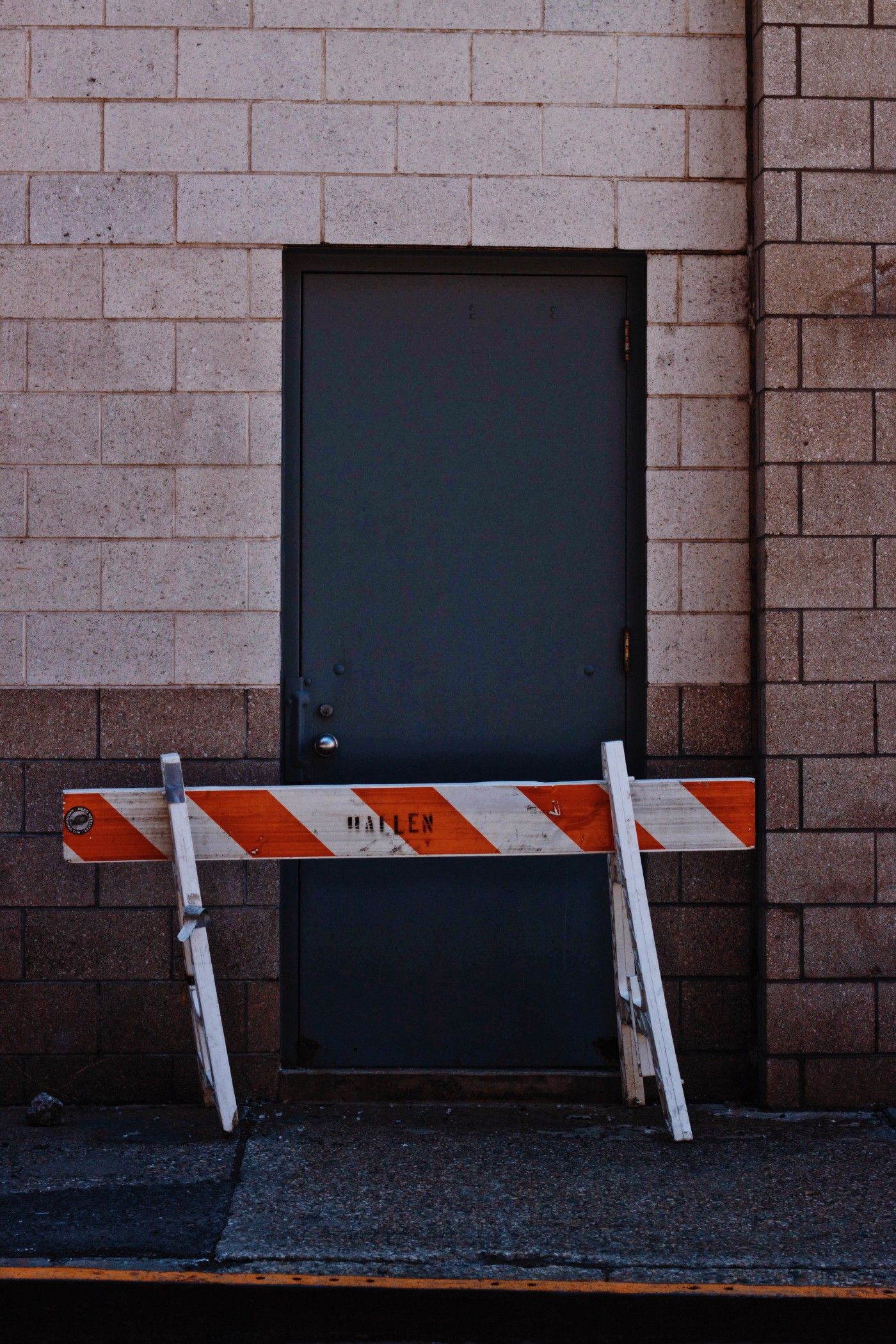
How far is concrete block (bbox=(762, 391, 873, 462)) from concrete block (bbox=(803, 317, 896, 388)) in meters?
0.06

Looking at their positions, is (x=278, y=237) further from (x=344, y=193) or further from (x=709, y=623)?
(x=709, y=623)

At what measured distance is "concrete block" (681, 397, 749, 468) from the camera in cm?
496

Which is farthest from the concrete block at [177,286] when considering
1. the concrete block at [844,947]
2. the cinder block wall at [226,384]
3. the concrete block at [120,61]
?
the concrete block at [844,947]

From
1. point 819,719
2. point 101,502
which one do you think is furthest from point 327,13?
point 819,719

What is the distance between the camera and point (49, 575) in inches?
192

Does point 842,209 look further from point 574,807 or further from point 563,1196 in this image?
point 563,1196

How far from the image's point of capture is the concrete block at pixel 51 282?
16.0ft

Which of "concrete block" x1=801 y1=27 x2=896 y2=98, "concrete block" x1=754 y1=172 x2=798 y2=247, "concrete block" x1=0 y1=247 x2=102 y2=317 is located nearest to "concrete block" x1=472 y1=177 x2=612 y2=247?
→ "concrete block" x1=754 y1=172 x2=798 y2=247

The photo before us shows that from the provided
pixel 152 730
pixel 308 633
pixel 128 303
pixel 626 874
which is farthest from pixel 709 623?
pixel 128 303

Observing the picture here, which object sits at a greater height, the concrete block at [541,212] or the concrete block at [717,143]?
the concrete block at [717,143]

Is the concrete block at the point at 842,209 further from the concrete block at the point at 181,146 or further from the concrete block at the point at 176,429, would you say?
the concrete block at the point at 176,429

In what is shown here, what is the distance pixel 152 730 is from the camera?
4871 mm

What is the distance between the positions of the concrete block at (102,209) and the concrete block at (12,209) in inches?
1.5

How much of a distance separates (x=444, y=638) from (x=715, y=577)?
1.11m
